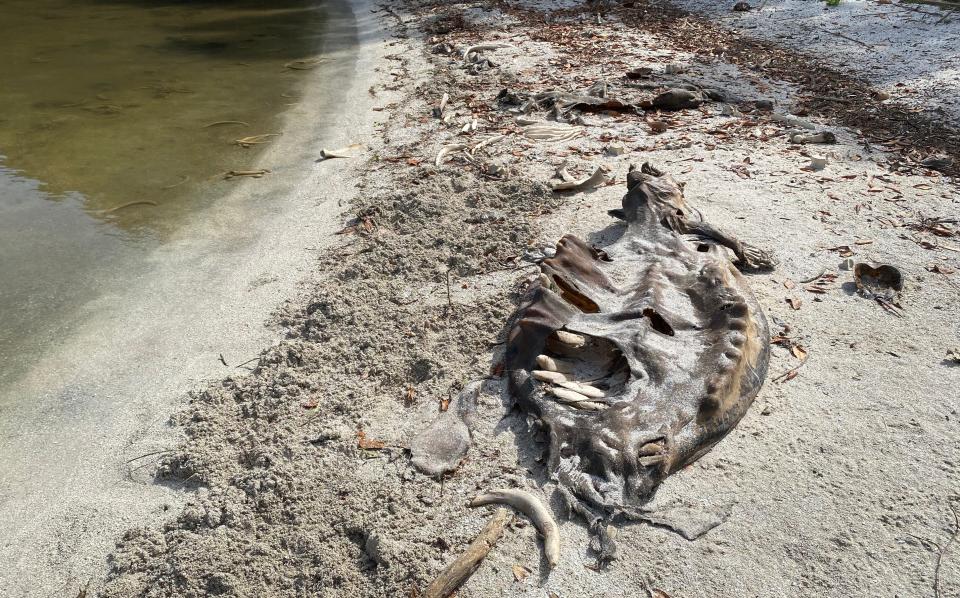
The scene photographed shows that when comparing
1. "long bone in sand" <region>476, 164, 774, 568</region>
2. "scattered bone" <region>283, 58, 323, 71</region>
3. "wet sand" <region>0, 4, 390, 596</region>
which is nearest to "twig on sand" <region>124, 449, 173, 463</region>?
"wet sand" <region>0, 4, 390, 596</region>

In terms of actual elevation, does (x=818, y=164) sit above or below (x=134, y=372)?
above

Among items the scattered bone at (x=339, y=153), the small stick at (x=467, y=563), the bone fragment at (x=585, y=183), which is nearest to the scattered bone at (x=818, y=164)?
the bone fragment at (x=585, y=183)

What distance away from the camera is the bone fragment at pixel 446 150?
5832 mm

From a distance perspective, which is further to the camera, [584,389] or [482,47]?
[482,47]

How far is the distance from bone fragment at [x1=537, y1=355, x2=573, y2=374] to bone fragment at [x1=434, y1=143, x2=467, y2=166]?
3.08 m

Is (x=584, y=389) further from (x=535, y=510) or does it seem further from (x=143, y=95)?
(x=143, y=95)

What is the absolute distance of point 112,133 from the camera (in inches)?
282

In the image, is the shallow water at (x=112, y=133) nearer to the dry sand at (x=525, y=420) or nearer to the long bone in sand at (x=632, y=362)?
the dry sand at (x=525, y=420)

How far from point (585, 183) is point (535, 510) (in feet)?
10.3

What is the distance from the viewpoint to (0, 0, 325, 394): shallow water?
4.59m

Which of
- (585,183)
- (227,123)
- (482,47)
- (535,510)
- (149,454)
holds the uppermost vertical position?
(482,47)

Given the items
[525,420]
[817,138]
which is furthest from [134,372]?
[817,138]

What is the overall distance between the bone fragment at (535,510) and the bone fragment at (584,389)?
1.77 ft

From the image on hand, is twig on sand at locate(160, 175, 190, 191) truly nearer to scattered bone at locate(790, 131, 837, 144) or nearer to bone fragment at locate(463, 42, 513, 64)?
bone fragment at locate(463, 42, 513, 64)
